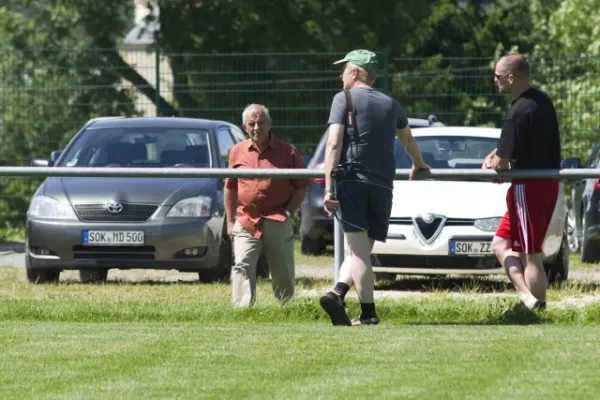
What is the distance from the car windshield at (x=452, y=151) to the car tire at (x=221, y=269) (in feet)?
5.91

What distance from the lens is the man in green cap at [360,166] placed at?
10609 millimetres

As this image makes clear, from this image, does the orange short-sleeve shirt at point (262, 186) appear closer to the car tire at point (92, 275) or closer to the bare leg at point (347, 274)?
the bare leg at point (347, 274)

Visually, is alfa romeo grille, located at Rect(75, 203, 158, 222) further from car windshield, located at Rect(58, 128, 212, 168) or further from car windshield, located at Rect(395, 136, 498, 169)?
car windshield, located at Rect(395, 136, 498, 169)

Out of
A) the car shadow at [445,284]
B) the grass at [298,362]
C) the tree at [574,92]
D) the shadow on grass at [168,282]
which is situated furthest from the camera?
the tree at [574,92]

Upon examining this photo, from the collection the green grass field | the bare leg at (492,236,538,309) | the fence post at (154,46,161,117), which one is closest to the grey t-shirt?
the green grass field

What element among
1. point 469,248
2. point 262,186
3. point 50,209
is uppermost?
point 262,186

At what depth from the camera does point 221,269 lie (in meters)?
15.6

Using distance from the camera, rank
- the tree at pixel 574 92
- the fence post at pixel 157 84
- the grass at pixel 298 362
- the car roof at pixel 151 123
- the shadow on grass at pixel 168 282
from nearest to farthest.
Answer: the grass at pixel 298 362, the shadow on grass at pixel 168 282, the car roof at pixel 151 123, the tree at pixel 574 92, the fence post at pixel 157 84

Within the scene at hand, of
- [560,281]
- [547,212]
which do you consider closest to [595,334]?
[547,212]

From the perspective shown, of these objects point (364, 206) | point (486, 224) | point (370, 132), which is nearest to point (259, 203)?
point (364, 206)

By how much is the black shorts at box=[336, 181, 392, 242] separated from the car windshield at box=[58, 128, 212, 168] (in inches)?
206

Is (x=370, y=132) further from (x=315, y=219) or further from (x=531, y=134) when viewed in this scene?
(x=315, y=219)

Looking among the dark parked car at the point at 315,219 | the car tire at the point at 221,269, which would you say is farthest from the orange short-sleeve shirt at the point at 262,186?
the dark parked car at the point at 315,219

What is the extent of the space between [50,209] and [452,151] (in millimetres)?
3826
